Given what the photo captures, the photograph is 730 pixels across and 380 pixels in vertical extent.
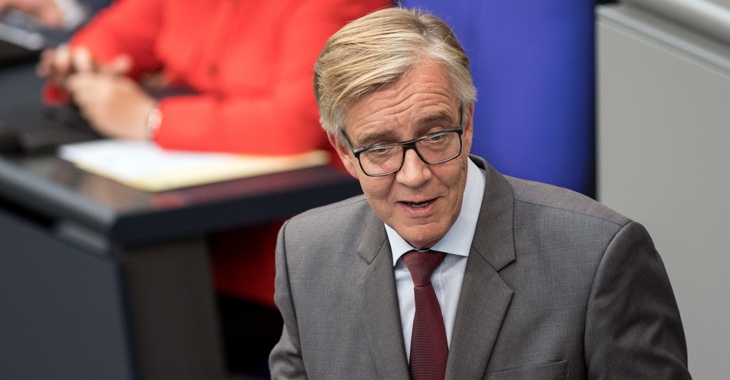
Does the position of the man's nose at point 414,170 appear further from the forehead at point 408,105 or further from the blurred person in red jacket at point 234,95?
the blurred person in red jacket at point 234,95

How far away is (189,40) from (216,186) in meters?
0.76

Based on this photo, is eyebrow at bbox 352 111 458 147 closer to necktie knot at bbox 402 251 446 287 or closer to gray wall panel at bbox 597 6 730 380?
necktie knot at bbox 402 251 446 287

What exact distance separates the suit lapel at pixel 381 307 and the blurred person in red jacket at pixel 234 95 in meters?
0.96

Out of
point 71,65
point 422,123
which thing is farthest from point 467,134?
point 71,65

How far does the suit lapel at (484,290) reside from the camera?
54.4 inches

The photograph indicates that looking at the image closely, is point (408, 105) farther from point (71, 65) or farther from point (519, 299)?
point (71, 65)

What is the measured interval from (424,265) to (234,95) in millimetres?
1389

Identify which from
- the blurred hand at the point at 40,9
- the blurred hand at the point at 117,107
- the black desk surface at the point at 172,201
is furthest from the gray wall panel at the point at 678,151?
the blurred hand at the point at 40,9

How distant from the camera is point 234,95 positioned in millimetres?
2729

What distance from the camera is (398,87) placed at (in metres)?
1.33

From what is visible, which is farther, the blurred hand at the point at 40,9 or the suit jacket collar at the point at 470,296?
the blurred hand at the point at 40,9

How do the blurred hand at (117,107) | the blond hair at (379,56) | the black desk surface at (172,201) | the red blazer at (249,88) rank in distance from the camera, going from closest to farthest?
the blond hair at (379,56) → the black desk surface at (172,201) → the red blazer at (249,88) → the blurred hand at (117,107)

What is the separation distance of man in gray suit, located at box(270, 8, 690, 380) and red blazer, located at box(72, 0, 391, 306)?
1000 mm

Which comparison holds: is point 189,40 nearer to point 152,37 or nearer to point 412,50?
point 152,37
